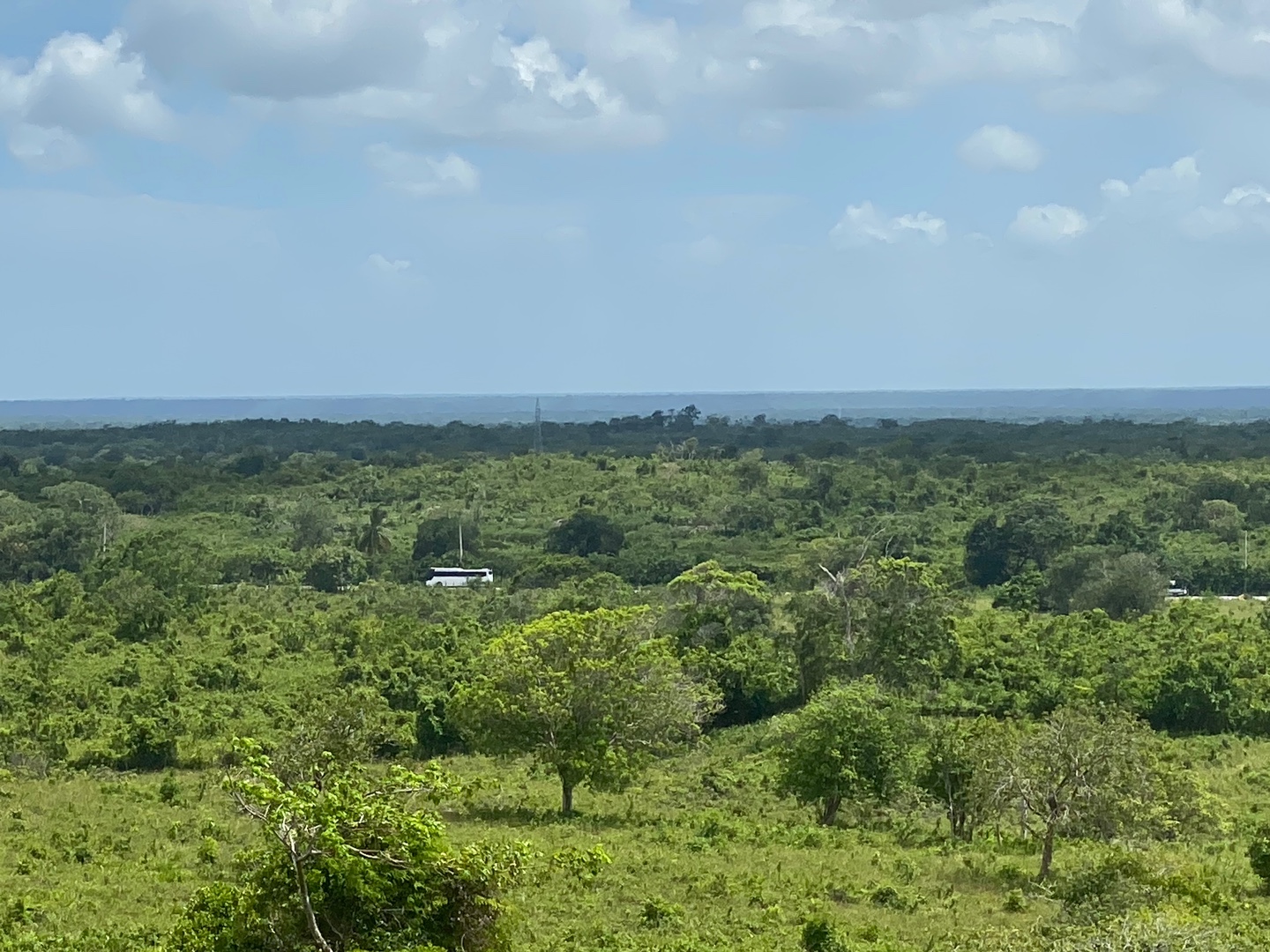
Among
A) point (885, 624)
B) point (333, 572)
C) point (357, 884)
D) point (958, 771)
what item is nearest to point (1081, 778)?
point (958, 771)

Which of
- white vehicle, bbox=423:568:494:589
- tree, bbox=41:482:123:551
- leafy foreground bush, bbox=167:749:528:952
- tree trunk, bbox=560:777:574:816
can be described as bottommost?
Answer: white vehicle, bbox=423:568:494:589

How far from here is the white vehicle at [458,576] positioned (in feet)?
253

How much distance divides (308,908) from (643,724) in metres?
19.6

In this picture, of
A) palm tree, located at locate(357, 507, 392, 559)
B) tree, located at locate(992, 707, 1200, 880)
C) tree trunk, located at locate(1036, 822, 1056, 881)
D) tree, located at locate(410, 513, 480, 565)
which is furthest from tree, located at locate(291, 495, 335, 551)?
tree trunk, located at locate(1036, 822, 1056, 881)

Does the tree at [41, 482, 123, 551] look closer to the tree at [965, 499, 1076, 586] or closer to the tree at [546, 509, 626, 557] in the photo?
the tree at [546, 509, 626, 557]

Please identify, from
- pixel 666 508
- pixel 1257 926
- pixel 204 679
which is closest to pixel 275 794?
pixel 1257 926

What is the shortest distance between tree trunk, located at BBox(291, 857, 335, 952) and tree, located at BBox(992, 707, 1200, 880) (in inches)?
654

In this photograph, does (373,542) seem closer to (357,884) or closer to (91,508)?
(91,508)

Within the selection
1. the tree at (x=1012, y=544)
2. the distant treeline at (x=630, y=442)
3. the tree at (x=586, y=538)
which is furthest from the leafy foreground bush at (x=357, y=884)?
the distant treeline at (x=630, y=442)

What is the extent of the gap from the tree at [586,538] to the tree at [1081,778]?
5666 centimetres

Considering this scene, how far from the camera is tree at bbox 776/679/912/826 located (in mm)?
32188

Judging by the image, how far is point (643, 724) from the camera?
3177cm

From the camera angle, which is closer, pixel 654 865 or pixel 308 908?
pixel 308 908

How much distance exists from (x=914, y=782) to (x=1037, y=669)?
15691 millimetres
